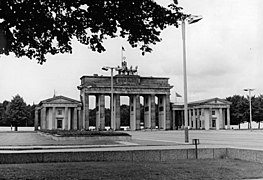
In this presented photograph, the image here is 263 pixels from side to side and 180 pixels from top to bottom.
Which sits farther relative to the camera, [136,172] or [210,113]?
[210,113]

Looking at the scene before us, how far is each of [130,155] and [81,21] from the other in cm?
672

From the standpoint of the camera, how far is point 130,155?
57.6 ft

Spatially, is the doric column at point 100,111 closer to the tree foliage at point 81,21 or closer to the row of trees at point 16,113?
the row of trees at point 16,113

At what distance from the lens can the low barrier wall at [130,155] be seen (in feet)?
54.9

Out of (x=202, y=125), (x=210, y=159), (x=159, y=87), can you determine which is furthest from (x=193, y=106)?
(x=210, y=159)

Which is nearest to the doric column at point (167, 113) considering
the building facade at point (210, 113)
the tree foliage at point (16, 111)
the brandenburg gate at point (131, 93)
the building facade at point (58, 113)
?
the brandenburg gate at point (131, 93)

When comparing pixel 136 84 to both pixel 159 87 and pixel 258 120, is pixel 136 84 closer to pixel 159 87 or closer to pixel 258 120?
pixel 159 87

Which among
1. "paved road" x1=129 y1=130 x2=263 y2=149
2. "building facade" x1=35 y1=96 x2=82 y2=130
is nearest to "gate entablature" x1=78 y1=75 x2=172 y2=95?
"building facade" x1=35 y1=96 x2=82 y2=130

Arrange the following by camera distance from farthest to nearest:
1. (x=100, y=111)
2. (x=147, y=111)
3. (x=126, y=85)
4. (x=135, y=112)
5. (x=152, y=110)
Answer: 1. (x=147, y=111)
2. (x=152, y=110)
3. (x=135, y=112)
4. (x=126, y=85)
5. (x=100, y=111)

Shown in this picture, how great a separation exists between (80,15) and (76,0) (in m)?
0.72

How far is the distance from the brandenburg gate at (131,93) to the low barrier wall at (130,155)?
8160cm

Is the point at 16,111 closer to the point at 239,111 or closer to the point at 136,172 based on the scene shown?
the point at 239,111

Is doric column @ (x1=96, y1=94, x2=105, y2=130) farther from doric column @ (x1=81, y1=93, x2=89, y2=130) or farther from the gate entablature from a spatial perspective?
doric column @ (x1=81, y1=93, x2=89, y2=130)

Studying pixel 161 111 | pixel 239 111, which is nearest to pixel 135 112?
pixel 161 111
